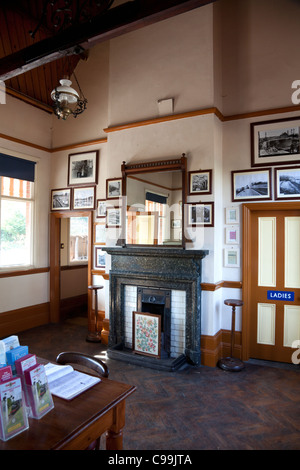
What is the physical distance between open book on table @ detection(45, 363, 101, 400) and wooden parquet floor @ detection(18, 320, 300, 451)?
41.3 inches

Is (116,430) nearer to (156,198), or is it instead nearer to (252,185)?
(156,198)

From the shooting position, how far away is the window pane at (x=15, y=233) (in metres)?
5.34

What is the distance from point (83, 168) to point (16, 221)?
1.58m

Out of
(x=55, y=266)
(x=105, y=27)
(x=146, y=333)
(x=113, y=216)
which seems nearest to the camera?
Result: (x=105, y=27)

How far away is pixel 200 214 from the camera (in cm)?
425

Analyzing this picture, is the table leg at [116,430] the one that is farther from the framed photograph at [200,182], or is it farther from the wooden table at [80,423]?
the framed photograph at [200,182]

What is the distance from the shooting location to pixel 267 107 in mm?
4258

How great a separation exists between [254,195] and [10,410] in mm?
3856

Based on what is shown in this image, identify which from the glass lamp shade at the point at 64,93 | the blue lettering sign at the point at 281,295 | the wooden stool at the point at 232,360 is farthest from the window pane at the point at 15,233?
the blue lettering sign at the point at 281,295

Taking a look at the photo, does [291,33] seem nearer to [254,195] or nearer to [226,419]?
[254,195]

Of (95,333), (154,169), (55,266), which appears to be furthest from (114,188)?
(95,333)

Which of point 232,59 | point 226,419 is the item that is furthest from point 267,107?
point 226,419

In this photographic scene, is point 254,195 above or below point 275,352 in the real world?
above

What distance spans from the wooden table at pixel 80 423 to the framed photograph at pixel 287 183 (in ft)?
11.1
